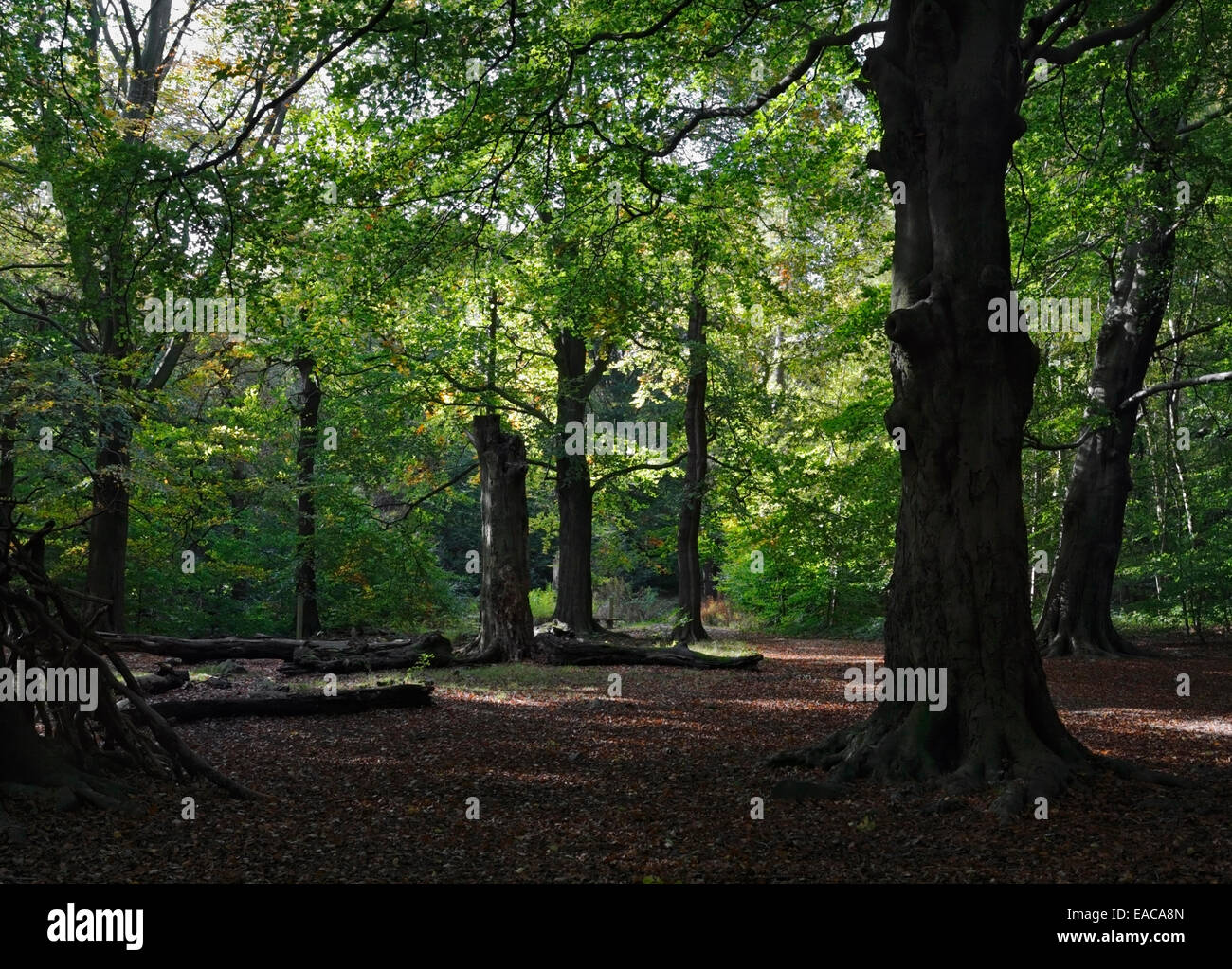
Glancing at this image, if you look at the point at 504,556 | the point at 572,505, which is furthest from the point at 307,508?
the point at 504,556

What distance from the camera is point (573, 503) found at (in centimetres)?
2052

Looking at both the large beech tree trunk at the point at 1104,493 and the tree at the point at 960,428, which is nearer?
the tree at the point at 960,428

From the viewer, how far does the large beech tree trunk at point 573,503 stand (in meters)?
20.0

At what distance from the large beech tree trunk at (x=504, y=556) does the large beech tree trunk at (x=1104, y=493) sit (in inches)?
365

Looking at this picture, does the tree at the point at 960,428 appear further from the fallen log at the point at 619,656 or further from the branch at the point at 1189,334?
the branch at the point at 1189,334

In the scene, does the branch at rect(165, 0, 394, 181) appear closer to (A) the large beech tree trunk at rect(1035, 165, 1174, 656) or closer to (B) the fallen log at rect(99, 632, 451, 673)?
(B) the fallen log at rect(99, 632, 451, 673)

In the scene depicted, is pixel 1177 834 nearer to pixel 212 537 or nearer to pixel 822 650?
pixel 822 650

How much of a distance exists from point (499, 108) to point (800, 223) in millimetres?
7822

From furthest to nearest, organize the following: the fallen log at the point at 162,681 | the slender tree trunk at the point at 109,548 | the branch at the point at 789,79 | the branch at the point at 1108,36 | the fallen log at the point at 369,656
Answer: the slender tree trunk at the point at 109,548 → the fallen log at the point at 369,656 → the fallen log at the point at 162,681 → the branch at the point at 789,79 → the branch at the point at 1108,36

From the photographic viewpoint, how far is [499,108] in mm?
9414

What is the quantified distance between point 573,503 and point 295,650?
21.6 feet

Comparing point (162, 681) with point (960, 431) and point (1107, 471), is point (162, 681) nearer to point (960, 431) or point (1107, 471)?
point (960, 431)

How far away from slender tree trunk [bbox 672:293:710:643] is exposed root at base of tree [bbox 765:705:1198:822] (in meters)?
13.3

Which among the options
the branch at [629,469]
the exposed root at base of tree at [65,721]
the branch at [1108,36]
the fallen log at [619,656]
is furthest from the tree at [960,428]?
the branch at [629,469]
